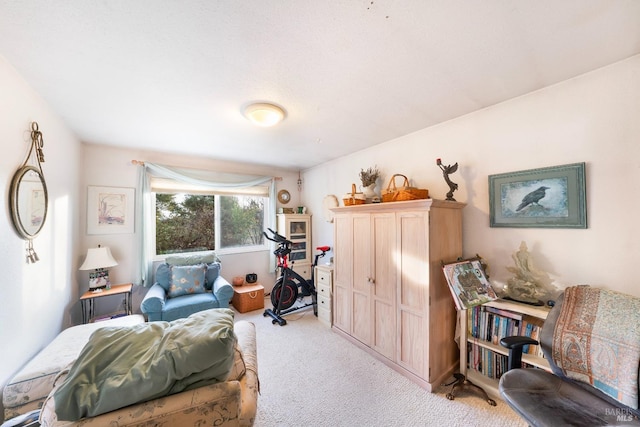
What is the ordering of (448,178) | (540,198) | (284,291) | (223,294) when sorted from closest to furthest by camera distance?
(540,198)
(448,178)
(223,294)
(284,291)

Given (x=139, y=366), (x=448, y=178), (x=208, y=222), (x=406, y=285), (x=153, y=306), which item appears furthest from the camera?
(x=208, y=222)

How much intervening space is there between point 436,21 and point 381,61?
37 centimetres

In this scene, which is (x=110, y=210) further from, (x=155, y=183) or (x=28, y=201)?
(x=28, y=201)

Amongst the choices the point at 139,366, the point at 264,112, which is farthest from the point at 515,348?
the point at 264,112

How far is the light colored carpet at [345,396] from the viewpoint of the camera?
173 centimetres

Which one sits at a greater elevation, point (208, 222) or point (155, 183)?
point (155, 183)

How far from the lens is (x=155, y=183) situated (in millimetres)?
3551

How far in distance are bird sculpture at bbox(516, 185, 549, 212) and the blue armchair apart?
332cm

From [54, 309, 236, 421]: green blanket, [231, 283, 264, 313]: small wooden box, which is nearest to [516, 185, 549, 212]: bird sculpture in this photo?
[54, 309, 236, 421]: green blanket

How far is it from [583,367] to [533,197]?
47.8 inches

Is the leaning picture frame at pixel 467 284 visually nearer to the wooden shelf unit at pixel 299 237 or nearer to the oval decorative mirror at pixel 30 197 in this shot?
the wooden shelf unit at pixel 299 237

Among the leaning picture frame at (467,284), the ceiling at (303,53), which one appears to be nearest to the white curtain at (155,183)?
the ceiling at (303,53)

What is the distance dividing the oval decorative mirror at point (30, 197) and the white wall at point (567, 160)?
357cm

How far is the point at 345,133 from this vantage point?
2818 mm
